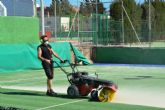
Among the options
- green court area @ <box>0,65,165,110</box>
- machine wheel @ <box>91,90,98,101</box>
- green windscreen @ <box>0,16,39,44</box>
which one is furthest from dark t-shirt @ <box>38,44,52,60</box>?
green windscreen @ <box>0,16,39,44</box>

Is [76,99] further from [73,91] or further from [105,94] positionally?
[105,94]

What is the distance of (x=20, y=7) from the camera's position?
3167 centimetres

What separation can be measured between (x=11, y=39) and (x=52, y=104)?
15312 mm

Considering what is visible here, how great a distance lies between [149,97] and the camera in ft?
42.3

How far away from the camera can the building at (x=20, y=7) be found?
3142cm

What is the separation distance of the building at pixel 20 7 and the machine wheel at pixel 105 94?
19.9 meters

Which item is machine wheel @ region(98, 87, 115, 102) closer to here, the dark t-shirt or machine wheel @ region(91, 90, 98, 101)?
machine wheel @ region(91, 90, 98, 101)

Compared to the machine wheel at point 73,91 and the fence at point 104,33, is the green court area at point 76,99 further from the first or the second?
the fence at point 104,33

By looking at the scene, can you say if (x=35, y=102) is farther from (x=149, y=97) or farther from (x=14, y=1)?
(x=14, y=1)

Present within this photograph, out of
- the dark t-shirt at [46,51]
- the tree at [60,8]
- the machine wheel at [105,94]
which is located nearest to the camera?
the machine wheel at [105,94]

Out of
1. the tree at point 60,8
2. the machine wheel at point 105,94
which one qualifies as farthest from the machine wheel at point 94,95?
the tree at point 60,8

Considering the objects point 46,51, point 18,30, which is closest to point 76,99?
point 46,51

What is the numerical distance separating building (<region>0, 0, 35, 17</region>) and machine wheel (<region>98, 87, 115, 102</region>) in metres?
19.9

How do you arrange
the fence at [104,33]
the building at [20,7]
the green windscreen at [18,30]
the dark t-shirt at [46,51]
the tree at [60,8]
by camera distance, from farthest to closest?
the tree at [60,8] < the building at [20,7] < the fence at [104,33] < the green windscreen at [18,30] < the dark t-shirt at [46,51]
